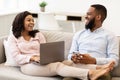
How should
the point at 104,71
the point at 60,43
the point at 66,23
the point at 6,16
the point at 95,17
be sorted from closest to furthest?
the point at 104,71 → the point at 60,43 → the point at 95,17 → the point at 6,16 → the point at 66,23

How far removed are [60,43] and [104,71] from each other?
0.50 m

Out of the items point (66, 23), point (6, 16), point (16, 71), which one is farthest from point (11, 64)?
point (66, 23)

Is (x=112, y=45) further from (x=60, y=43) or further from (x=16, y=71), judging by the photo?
(x=16, y=71)

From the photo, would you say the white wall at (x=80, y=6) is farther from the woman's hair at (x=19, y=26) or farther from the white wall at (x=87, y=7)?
the woman's hair at (x=19, y=26)

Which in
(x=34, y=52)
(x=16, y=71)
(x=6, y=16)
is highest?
(x=6, y=16)

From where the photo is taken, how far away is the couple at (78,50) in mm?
2238

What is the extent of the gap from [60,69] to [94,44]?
1.57ft

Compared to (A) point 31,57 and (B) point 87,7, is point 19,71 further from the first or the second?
(B) point 87,7

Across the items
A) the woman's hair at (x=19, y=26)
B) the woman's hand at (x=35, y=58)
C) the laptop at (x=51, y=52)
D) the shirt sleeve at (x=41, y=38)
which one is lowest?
the woman's hand at (x=35, y=58)

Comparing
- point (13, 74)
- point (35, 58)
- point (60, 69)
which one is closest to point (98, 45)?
point (60, 69)

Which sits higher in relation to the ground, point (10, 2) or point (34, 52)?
point (10, 2)

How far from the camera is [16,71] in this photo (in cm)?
253

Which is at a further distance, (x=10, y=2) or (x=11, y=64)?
(x=10, y=2)

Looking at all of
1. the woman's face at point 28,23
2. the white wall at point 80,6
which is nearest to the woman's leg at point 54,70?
the woman's face at point 28,23
